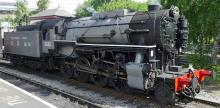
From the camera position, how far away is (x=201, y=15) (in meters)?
16.8

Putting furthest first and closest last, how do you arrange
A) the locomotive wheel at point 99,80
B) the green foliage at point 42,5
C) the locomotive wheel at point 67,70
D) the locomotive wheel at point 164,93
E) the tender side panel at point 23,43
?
the green foliage at point 42,5, the tender side panel at point 23,43, the locomotive wheel at point 67,70, the locomotive wheel at point 99,80, the locomotive wheel at point 164,93

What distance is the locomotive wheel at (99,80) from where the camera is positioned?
1348 cm

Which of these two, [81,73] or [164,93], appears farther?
[81,73]

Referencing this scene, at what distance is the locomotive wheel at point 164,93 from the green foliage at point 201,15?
6.97 m

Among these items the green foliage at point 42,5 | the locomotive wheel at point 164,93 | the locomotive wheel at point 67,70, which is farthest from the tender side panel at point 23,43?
the green foliage at point 42,5

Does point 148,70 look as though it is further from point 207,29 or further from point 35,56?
point 35,56

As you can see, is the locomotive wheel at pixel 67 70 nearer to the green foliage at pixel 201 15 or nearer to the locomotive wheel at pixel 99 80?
the locomotive wheel at pixel 99 80

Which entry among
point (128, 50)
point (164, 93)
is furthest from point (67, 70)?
point (164, 93)

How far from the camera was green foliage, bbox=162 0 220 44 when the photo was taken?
53.1ft

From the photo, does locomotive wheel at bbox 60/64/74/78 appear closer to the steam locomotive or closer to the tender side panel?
the steam locomotive

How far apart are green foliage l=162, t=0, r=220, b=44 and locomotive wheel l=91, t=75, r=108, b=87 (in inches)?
254

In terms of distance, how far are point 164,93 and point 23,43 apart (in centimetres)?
1177

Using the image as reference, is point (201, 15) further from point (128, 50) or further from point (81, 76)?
point (81, 76)

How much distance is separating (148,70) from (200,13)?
7.44 metres
